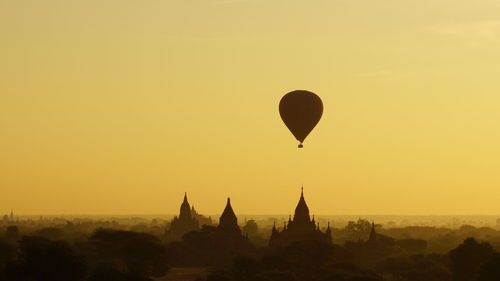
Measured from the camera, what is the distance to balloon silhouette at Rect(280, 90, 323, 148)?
9919cm

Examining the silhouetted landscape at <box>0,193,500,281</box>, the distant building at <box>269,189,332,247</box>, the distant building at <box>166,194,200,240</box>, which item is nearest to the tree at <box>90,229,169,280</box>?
the silhouetted landscape at <box>0,193,500,281</box>

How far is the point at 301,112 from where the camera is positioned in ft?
327

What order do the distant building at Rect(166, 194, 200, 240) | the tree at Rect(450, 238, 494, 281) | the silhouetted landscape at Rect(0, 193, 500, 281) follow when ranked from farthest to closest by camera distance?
the distant building at Rect(166, 194, 200, 240), the tree at Rect(450, 238, 494, 281), the silhouetted landscape at Rect(0, 193, 500, 281)

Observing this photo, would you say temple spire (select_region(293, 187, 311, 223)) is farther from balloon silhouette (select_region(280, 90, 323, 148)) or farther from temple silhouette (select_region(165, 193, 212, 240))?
temple silhouette (select_region(165, 193, 212, 240))

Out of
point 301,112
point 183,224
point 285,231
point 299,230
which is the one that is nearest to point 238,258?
point 301,112

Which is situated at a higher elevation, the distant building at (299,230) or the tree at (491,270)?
the distant building at (299,230)

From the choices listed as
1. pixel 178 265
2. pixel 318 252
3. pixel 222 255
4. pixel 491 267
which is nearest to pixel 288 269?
pixel 318 252

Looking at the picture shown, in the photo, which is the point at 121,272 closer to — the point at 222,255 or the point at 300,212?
the point at 300,212

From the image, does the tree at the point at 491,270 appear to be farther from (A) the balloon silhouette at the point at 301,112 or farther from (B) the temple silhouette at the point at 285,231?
(B) the temple silhouette at the point at 285,231

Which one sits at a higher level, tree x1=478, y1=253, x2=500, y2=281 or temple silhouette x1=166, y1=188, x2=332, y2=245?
temple silhouette x1=166, y1=188, x2=332, y2=245

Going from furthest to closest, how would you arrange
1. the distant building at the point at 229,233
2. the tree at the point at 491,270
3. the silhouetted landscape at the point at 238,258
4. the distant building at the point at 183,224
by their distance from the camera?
the distant building at the point at 183,224
the distant building at the point at 229,233
the silhouetted landscape at the point at 238,258
the tree at the point at 491,270

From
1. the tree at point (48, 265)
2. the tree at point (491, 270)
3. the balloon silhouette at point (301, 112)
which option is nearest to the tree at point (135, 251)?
the balloon silhouette at point (301, 112)

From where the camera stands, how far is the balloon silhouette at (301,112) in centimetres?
9919

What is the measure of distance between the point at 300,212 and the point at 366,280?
39.5 meters
